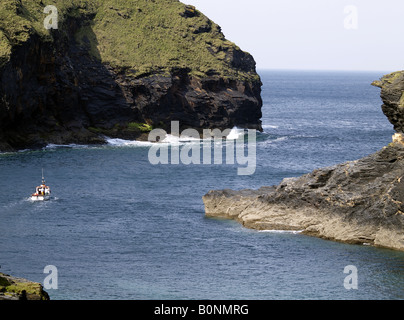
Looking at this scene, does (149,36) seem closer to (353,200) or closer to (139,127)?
(139,127)

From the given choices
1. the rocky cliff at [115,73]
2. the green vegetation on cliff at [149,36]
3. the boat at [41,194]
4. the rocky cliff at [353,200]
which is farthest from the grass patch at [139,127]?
the rocky cliff at [353,200]

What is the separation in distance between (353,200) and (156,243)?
15805 millimetres

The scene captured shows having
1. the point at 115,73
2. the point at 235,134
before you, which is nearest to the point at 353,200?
the point at 235,134

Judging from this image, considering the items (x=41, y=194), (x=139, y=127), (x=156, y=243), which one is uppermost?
(x=139, y=127)

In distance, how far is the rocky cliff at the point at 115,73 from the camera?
353ft

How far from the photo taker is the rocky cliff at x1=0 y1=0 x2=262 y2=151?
108 metres

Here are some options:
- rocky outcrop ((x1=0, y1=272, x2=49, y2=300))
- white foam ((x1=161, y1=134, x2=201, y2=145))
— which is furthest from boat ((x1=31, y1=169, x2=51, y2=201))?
white foam ((x1=161, y1=134, x2=201, y2=145))

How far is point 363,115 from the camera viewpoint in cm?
18662

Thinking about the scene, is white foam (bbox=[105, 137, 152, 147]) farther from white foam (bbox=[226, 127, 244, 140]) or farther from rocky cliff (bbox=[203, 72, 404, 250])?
rocky cliff (bbox=[203, 72, 404, 250])

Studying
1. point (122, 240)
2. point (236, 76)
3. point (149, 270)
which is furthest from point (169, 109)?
point (149, 270)

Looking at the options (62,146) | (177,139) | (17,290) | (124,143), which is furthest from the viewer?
(177,139)

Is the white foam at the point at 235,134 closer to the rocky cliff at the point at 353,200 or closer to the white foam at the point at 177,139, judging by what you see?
the white foam at the point at 177,139

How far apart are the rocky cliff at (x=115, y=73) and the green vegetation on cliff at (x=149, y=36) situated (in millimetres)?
211

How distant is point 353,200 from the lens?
180ft
